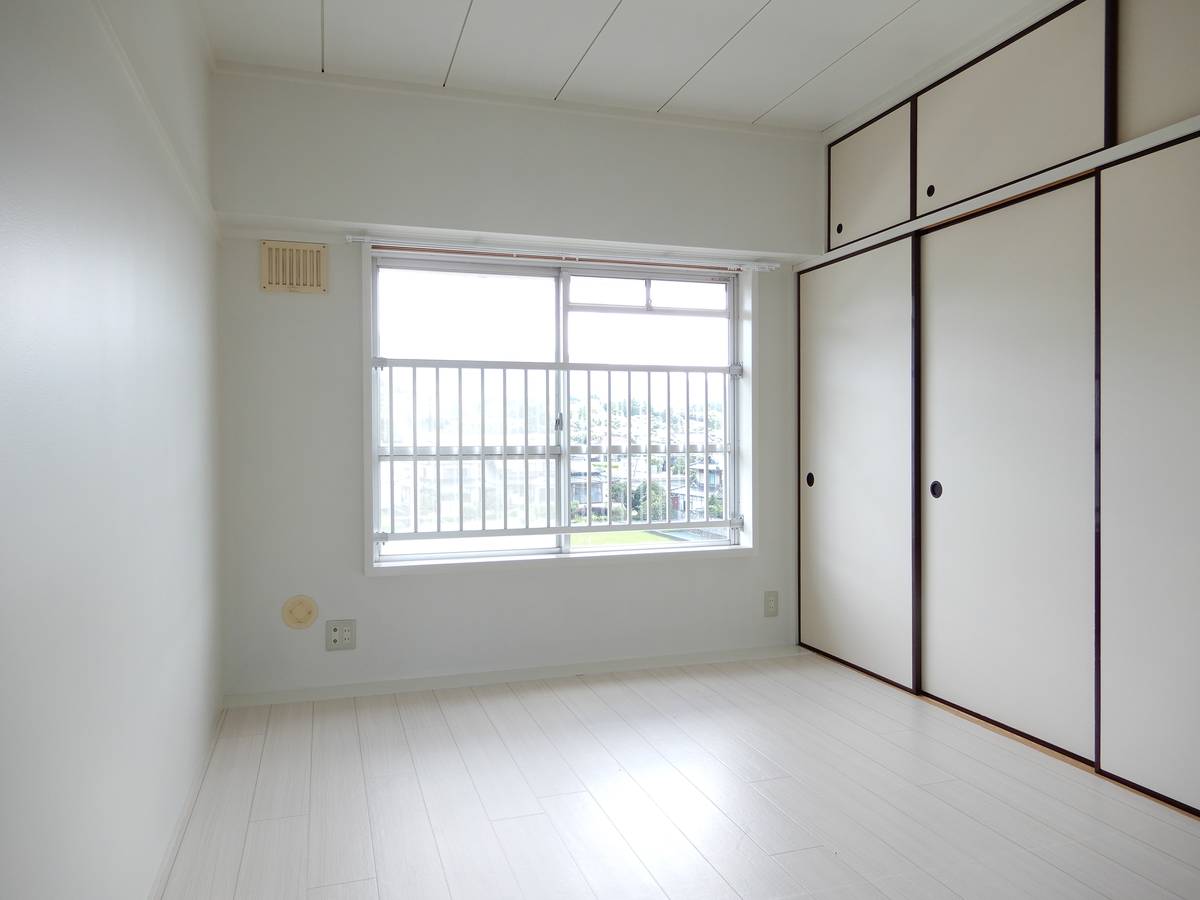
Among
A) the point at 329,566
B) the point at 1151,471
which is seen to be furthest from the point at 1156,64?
the point at 329,566

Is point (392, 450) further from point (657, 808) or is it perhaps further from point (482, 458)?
point (657, 808)

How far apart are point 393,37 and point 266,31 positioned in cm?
43

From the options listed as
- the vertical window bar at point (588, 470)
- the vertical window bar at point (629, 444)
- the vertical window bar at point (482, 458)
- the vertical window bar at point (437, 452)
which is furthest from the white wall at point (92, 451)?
the vertical window bar at point (629, 444)

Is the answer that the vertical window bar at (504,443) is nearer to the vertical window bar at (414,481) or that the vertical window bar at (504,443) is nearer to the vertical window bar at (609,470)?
the vertical window bar at (414,481)

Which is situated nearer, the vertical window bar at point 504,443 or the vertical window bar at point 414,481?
the vertical window bar at point 414,481

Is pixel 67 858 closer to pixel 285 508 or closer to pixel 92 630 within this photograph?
pixel 92 630

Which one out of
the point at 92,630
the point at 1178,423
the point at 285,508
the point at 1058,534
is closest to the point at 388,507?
the point at 285,508

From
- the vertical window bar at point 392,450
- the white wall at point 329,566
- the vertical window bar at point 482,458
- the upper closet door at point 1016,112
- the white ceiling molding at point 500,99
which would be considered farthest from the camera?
the vertical window bar at point 482,458

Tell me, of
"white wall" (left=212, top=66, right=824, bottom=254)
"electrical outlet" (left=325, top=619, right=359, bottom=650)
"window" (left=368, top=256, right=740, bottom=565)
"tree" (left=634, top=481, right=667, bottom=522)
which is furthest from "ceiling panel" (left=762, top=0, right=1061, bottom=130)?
"electrical outlet" (left=325, top=619, right=359, bottom=650)

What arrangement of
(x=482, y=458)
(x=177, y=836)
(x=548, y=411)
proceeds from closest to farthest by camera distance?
(x=177, y=836) → (x=482, y=458) → (x=548, y=411)

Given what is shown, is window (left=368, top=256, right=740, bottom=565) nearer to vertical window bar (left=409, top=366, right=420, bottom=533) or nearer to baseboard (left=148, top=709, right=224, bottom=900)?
vertical window bar (left=409, top=366, right=420, bottom=533)

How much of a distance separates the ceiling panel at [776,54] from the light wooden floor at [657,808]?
97.9 inches

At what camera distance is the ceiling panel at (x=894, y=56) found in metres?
2.68

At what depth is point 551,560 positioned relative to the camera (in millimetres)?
3658
